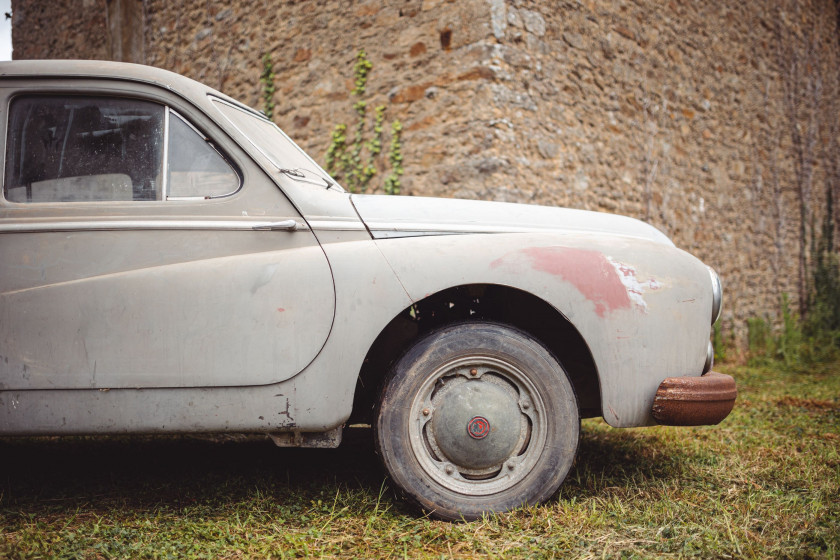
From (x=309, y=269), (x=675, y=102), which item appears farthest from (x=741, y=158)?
(x=309, y=269)

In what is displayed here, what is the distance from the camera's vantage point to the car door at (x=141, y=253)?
207 centimetres

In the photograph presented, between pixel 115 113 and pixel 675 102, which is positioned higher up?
pixel 675 102

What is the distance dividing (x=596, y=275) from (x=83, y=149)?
201 centimetres

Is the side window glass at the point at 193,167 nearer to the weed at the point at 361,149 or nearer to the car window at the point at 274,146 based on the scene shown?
the car window at the point at 274,146

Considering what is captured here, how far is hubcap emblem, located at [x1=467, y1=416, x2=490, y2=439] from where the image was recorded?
7.05 feet

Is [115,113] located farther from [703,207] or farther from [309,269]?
[703,207]

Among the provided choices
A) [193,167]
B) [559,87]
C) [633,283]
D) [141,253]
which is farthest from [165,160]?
[559,87]

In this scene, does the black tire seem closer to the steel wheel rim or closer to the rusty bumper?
the steel wheel rim

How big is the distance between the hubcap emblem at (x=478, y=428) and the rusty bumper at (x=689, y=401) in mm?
635

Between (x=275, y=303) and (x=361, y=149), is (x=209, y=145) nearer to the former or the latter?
(x=275, y=303)

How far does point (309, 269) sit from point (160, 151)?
0.75 m

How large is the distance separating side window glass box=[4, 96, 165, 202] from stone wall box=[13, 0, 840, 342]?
342 centimetres

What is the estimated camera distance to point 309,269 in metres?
2.13

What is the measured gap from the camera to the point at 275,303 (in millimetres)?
2100
